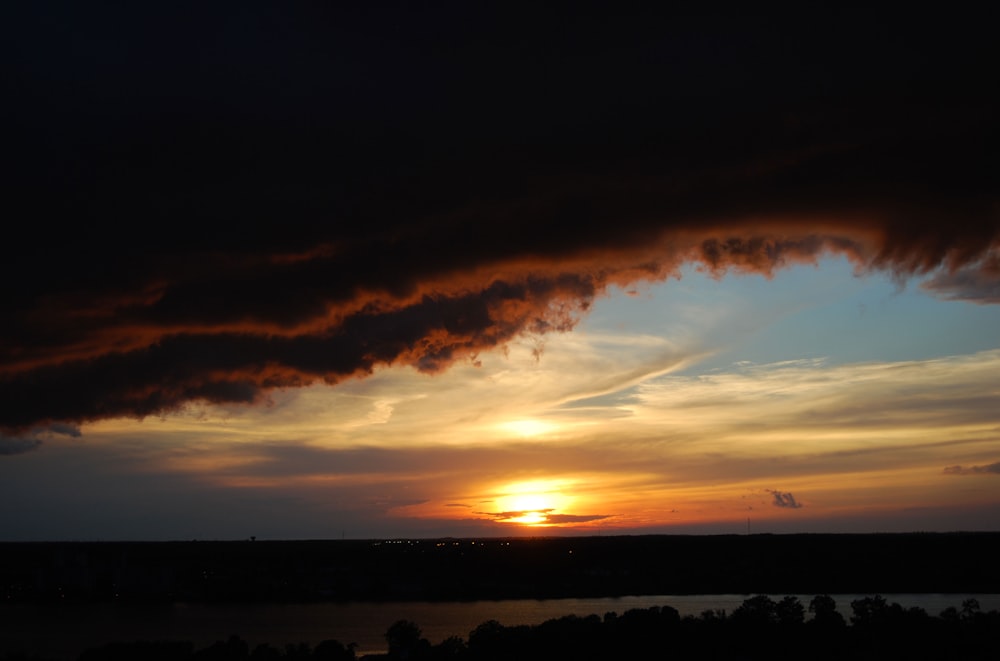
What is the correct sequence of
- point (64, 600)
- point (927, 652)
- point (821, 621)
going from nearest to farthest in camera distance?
1. point (927, 652)
2. point (821, 621)
3. point (64, 600)

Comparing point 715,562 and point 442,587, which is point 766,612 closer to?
point 442,587

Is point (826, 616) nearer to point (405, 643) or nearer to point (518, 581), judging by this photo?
point (405, 643)

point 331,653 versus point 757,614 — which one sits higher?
point 757,614

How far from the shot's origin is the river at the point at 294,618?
99875 mm

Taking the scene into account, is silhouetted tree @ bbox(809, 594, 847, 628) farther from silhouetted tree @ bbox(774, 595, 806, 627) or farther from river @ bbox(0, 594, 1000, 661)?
river @ bbox(0, 594, 1000, 661)

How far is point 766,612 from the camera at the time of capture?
236 feet

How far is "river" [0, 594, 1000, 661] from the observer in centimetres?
9988

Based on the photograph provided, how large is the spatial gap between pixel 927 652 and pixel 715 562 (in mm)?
140983

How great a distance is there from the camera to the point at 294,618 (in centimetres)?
12575

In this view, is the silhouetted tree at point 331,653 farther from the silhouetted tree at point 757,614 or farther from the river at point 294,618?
the silhouetted tree at point 757,614

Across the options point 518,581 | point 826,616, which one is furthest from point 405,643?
point 518,581

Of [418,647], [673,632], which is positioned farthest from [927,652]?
[418,647]

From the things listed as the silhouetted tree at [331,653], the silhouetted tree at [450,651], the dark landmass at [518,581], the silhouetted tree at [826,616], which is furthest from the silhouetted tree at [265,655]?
the dark landmass at [518,581]

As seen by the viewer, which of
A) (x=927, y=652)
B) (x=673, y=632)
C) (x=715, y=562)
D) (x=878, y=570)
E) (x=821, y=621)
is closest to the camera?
(x=927, y=652)
